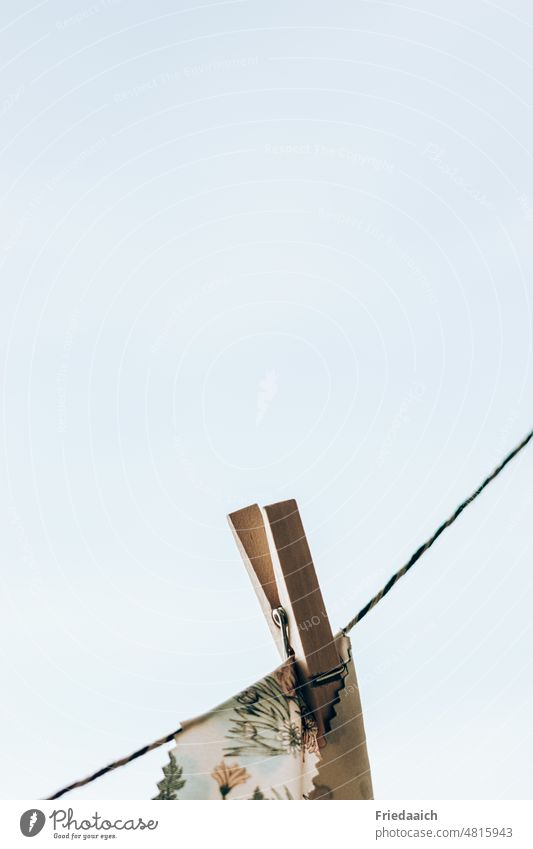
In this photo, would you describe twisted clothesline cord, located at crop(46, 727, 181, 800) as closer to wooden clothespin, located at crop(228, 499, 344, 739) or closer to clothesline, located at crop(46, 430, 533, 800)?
clothesline, located at crop(46, 430, 533, 800)

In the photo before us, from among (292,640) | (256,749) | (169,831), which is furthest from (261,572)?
(169,831)

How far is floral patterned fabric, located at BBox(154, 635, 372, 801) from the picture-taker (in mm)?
889

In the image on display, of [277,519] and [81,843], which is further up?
[277,519]

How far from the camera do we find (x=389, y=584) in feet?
3.13

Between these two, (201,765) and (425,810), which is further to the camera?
(425,810)

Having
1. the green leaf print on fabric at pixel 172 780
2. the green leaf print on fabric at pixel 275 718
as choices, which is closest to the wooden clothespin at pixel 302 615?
the green leaf print on fabric at pixel 275 718

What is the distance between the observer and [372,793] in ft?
3.10

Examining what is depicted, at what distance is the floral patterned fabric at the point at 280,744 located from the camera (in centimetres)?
89

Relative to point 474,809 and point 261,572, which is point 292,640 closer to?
point 261,572

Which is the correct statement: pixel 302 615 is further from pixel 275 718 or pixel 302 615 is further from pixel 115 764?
pixel 115 764

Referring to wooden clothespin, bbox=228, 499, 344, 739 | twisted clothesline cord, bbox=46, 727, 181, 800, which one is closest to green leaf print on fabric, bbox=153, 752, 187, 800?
twisted clothesline cord, bbox=46, 727, 181, 800

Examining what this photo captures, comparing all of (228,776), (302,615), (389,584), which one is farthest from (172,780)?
(389,584)

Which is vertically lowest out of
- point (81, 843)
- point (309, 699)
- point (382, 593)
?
point (81, 843)

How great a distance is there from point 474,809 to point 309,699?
0.29m
